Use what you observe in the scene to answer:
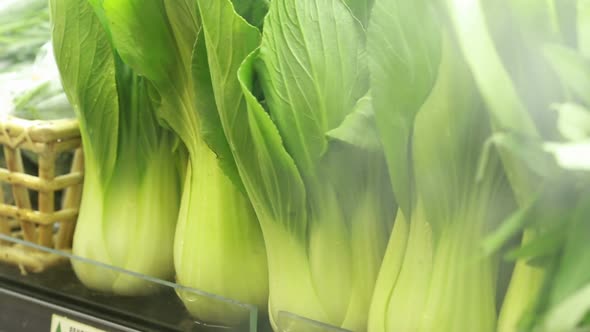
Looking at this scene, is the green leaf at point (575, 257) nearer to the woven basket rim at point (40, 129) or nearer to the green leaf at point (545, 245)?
the green leaf at point (545, 245)

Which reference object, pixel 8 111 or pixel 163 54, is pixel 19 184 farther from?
pixel 163 54

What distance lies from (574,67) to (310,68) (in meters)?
0.20

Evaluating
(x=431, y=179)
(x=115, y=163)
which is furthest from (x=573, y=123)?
(x=115, y=163)

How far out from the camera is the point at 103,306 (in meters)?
0.69

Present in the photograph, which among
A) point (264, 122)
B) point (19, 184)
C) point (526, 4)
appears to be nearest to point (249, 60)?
point (264, 122)

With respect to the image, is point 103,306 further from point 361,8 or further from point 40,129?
point 361,8

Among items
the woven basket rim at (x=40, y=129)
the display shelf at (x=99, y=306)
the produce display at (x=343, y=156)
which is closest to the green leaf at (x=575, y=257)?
the produce display at (x=343, y=156)

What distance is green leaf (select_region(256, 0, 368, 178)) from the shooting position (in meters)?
0.51

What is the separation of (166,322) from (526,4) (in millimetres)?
430

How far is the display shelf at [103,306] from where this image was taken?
0.61 m

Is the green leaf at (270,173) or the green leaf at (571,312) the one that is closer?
the green leaf at (571,312)

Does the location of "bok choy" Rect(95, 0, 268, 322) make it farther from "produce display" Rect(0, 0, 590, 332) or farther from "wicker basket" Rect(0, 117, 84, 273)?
"wicker basket" Rect(0, 117, 84, 273)

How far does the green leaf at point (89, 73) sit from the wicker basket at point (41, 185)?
4cm

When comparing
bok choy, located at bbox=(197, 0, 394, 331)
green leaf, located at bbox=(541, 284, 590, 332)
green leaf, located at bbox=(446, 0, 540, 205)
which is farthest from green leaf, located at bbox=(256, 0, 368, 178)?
green leaf, located at bbox=(541, 284, 590, 332)
